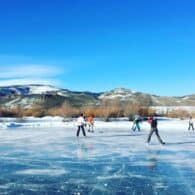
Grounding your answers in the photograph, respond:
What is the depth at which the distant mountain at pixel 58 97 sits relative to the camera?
10944 cm

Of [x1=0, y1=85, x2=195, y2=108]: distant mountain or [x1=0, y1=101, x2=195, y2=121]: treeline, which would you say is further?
[x1=0, y1=85, x2=195, y2=108]: distant mountain

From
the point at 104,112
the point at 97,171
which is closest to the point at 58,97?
the point at 104,112

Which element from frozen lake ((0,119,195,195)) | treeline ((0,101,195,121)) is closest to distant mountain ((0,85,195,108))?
treeline ((0,101,195,121))

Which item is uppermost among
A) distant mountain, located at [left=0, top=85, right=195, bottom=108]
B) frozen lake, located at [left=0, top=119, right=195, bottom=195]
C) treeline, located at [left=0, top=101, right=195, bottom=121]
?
distant mountain, located at [left=0, top=85, right=195, bottom=108]

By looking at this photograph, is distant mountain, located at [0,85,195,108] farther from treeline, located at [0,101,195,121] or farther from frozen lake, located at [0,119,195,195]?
frozen lake, located at [0,119,195,195]

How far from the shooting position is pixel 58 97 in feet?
360

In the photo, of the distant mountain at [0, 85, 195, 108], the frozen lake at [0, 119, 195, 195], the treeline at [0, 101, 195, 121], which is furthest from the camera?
the distant mountain at [0, 85, 195, 108]

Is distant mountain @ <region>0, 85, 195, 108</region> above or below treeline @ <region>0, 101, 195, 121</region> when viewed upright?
above

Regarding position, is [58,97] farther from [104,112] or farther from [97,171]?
[97,171]

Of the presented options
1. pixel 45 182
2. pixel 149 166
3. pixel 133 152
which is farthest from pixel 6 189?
pixel 133 152

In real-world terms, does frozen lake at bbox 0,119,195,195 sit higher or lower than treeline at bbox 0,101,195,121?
lower

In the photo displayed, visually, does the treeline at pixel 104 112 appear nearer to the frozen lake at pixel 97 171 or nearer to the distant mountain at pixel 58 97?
the frozen lake at pixel 97 171

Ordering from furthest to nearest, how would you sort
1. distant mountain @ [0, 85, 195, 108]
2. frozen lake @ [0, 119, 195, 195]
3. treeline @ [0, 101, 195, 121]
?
distant mountain @ [0, 85, 195, 108], treeline @ [0, 101, 195, 121], frozen lake @ [0, 119, 195, 195]

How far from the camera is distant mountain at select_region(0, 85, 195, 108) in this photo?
359ft
